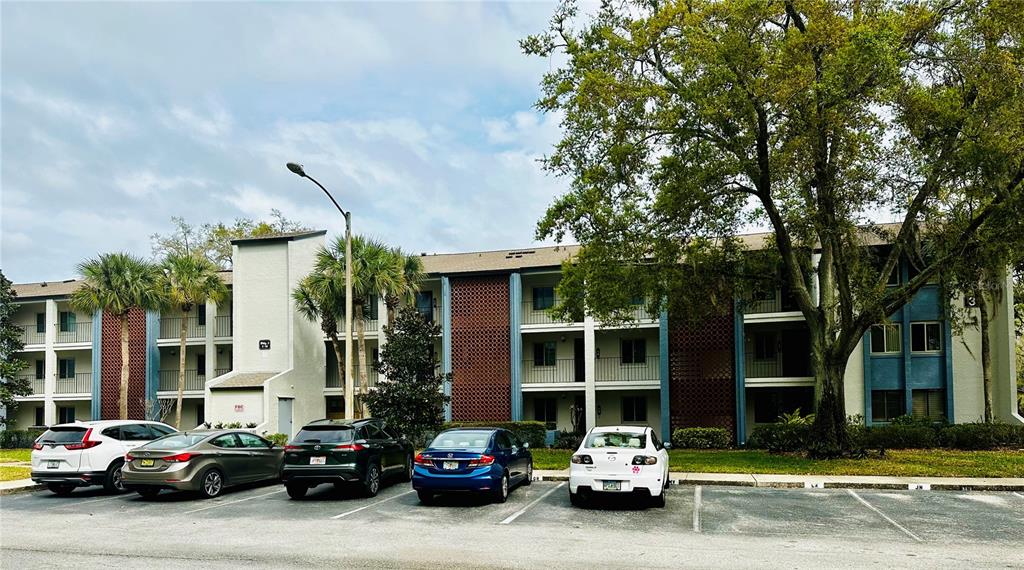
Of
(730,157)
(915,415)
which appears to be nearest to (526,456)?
(730,157)

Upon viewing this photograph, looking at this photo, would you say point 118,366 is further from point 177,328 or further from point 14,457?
point 14,457

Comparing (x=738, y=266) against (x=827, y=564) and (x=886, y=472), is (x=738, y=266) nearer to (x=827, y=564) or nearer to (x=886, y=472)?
(x=886, y=472)

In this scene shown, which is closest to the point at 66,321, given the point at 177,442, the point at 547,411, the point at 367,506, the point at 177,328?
the point at 177,328

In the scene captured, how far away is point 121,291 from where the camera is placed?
36.9 m

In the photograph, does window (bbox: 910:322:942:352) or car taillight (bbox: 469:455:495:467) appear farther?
window (bbox: 910:322:942:352)

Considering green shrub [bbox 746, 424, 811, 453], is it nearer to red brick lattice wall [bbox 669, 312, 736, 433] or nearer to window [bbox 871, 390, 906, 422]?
red brick lattice wall [bbox 669, 312, 736, 433]

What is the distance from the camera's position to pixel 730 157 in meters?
22.6

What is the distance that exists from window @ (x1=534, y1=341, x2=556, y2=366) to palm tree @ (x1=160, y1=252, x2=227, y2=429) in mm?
14946

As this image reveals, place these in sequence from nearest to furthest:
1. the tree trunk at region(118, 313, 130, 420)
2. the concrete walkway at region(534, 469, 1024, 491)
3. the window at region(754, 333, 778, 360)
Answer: the concrete walkway at region(534, 469, 1024, 491), the window at region(754, 333, 778, 360), the tree trunk at region(118, 313, 130, 420)

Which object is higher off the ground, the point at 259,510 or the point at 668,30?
the point at 668,30

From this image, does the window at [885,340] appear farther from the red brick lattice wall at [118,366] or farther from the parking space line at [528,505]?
the red brick lattice wall at [118,366]

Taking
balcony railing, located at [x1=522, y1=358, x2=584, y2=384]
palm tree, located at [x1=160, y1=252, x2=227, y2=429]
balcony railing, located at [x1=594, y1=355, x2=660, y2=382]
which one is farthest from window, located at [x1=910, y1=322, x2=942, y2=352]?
palm tree, located at [x1=160, y1=252, x2=227, y2=429]

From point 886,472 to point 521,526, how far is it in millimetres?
11566

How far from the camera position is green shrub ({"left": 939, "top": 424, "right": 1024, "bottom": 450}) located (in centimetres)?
2733
